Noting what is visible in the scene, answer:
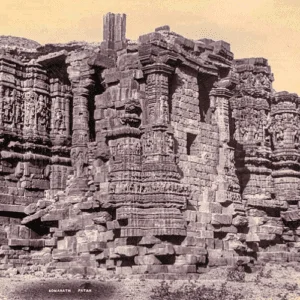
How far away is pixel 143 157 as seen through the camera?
89.2 feet

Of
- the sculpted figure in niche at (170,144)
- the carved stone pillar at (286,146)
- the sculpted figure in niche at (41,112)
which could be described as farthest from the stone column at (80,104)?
the carved stone pillar at (286,146)

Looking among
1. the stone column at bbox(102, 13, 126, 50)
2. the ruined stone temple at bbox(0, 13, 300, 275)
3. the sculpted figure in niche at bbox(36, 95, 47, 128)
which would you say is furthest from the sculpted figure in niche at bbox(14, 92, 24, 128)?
the stone column at bbox(102, 13, 126, 50)

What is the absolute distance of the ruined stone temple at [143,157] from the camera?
2659 cm

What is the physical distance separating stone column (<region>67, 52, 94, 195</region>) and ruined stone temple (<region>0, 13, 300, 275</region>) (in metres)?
0.04

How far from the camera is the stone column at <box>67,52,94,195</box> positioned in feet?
98.9

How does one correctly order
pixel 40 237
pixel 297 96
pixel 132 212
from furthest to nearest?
pixel 297 96 → pixel 40 237 → pixel 132 212

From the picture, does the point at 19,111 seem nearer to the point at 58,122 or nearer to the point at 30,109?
the point at 30,109

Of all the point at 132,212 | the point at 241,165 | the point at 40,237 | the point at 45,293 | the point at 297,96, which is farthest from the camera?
the point at 297,96

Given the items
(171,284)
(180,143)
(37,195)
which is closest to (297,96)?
(180,143)

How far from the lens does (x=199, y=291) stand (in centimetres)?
2283

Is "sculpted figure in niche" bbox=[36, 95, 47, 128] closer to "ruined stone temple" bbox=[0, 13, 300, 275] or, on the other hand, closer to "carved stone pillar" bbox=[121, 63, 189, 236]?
"ruined stone temple" bbox=[0, 13, 300, 275]

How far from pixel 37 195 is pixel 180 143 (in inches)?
272

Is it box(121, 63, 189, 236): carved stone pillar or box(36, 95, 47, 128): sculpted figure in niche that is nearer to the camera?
box(121, 63, 189, 236): carved stone pillar

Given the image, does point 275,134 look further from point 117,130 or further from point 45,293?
point 45,293
